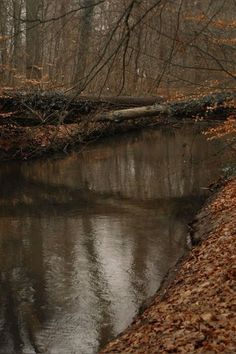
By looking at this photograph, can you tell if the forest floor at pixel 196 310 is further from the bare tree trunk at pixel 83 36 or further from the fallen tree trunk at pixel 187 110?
the fallen tree trunk at pixel 187 110

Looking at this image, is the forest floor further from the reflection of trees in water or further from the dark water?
the reflection of trees in water

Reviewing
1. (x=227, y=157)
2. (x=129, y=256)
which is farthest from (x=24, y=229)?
(x=227, y=157)

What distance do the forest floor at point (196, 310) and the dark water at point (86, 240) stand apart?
681mm

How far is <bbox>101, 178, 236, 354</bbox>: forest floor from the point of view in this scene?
4.86 metres

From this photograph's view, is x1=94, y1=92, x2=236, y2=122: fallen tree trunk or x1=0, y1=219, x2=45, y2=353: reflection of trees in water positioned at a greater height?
x1=94, y1=92, x2=236, y2=122: fallen tree trunk

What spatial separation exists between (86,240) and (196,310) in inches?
207

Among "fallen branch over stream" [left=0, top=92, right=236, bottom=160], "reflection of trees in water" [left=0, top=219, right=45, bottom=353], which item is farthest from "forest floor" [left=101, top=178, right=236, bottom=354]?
"fallen branch over stream" [left=0, top=92, right=236, bottom=160]

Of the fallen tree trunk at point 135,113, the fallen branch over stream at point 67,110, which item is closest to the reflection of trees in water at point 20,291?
the fallen branch over stream at point 67,110

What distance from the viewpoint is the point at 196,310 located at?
5.71 metres

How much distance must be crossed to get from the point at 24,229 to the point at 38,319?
14.8 feet

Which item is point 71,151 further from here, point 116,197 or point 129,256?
point 129,256

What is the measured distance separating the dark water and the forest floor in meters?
0.68

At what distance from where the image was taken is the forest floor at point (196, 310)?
191 inches

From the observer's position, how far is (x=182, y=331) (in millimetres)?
5195
